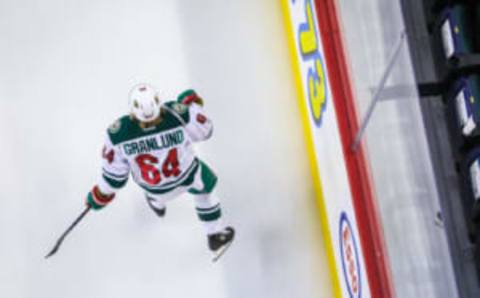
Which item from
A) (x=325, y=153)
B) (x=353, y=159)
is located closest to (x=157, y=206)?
(x=325, y=153)

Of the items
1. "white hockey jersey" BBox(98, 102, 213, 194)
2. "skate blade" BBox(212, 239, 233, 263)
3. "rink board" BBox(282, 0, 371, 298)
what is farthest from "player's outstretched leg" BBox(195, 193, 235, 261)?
"rink board" BBox(282, 0, 371, 298)

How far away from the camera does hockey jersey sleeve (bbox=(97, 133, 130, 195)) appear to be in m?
2.31

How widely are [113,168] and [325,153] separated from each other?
728 millimetres

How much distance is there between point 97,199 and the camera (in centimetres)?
246

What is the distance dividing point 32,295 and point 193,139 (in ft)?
2.78

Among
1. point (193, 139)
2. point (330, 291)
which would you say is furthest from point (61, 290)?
point (330, 291)

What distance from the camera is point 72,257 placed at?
8.70 feet

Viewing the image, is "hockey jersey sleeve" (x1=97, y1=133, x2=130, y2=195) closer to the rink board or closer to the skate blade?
the skate blade

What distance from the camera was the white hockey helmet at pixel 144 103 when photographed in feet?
7.11

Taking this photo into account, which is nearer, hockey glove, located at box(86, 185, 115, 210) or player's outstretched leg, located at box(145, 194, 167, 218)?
hockey glove, located at box(86, 185, 115, 210)

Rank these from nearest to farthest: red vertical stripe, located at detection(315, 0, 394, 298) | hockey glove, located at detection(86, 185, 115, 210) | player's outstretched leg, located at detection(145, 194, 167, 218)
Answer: red vertical stripe, located at detection(315, 0, 394, 298) → hockey glove, located at detection(86, 185, 115, 210) → player's outstretched leg, located at detection(145, 194, 167, 218)

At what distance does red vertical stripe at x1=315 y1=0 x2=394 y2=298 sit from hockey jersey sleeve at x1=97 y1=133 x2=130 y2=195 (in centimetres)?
68

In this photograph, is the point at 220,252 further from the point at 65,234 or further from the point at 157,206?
the point at 65,234

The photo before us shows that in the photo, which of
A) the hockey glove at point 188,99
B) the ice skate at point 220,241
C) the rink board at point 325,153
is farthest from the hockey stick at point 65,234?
the rink board at point 325,153
